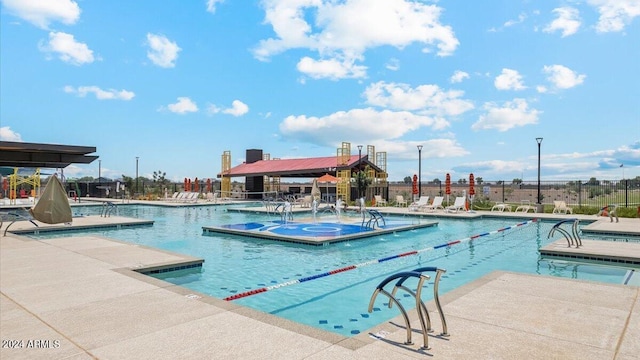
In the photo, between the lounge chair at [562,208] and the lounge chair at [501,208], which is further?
the lounge chair at [501,208]

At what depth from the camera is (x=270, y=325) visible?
→ 12.8 feet

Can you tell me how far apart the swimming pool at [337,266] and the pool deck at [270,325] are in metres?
1.12

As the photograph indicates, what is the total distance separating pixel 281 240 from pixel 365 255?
276cm

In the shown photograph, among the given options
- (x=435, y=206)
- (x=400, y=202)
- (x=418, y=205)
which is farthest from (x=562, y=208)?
(x=400, y=202)

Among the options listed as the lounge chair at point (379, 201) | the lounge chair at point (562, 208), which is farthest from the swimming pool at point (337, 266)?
the lounge chair at point (379, 201)

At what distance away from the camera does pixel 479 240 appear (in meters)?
11.7

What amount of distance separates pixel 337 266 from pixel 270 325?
14.2 feet

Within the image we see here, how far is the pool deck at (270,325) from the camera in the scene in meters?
3.30

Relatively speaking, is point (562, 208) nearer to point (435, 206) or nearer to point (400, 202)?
point (435, 206)

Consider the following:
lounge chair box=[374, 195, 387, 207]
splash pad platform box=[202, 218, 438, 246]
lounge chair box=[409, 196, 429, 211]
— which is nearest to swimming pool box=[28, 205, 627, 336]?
splash pad platform box=[202, 218, 438, 246]

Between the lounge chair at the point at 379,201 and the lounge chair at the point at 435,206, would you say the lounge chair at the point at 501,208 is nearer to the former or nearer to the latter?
the lounge chair at the point at 435,206

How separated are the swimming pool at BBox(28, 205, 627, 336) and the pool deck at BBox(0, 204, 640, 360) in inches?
44.0

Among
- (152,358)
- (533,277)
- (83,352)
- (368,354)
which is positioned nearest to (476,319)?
(368,354)

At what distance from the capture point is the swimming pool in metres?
5.64
